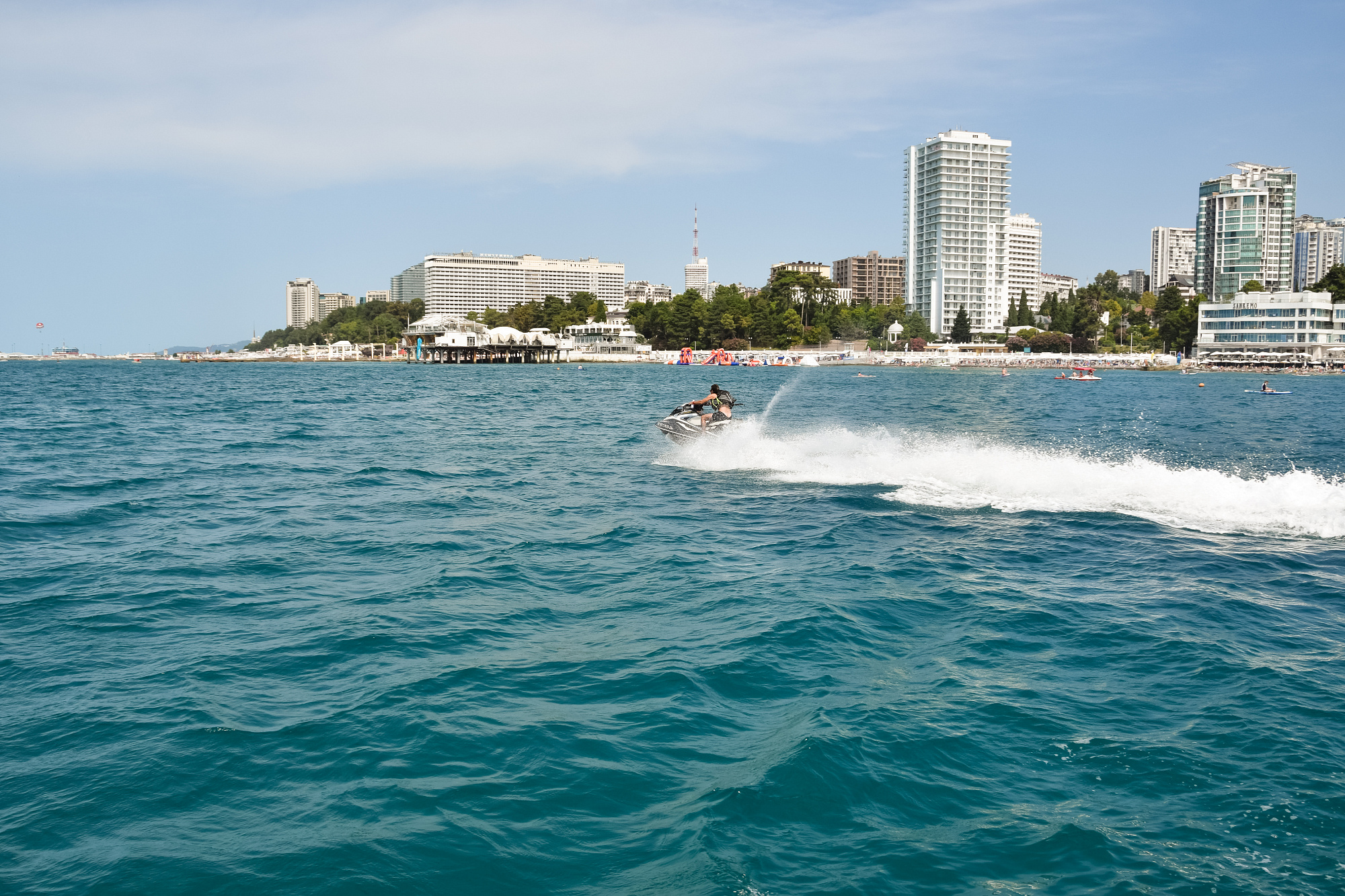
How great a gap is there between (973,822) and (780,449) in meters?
21.2

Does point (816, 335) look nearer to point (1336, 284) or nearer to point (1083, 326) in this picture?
point (1083, 326)

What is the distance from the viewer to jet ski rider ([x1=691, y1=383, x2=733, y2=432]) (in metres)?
28.0

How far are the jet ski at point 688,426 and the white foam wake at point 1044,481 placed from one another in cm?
31

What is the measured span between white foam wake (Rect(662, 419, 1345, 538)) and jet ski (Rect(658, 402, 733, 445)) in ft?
1.03

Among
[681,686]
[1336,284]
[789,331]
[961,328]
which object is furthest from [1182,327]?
[681,686]

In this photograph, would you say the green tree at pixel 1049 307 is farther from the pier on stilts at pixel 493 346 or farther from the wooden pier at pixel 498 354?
the wooden pier at pixel 498 354

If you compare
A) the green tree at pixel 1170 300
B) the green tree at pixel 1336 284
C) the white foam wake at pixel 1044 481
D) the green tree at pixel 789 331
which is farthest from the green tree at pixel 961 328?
the white foam wake at pixel 1044 481

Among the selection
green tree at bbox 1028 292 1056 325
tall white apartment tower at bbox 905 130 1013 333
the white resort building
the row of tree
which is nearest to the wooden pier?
the row of tree

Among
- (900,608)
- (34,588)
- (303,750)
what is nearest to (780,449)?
(900,608)

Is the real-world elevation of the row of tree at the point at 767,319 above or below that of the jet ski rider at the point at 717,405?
above

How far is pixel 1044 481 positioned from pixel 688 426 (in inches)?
439

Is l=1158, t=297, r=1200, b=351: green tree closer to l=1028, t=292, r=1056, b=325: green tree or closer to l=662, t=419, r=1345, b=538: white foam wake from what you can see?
l=1028, t=292, r=1056, b=325: green tree

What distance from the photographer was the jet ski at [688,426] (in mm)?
27953

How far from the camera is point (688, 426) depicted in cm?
2800
